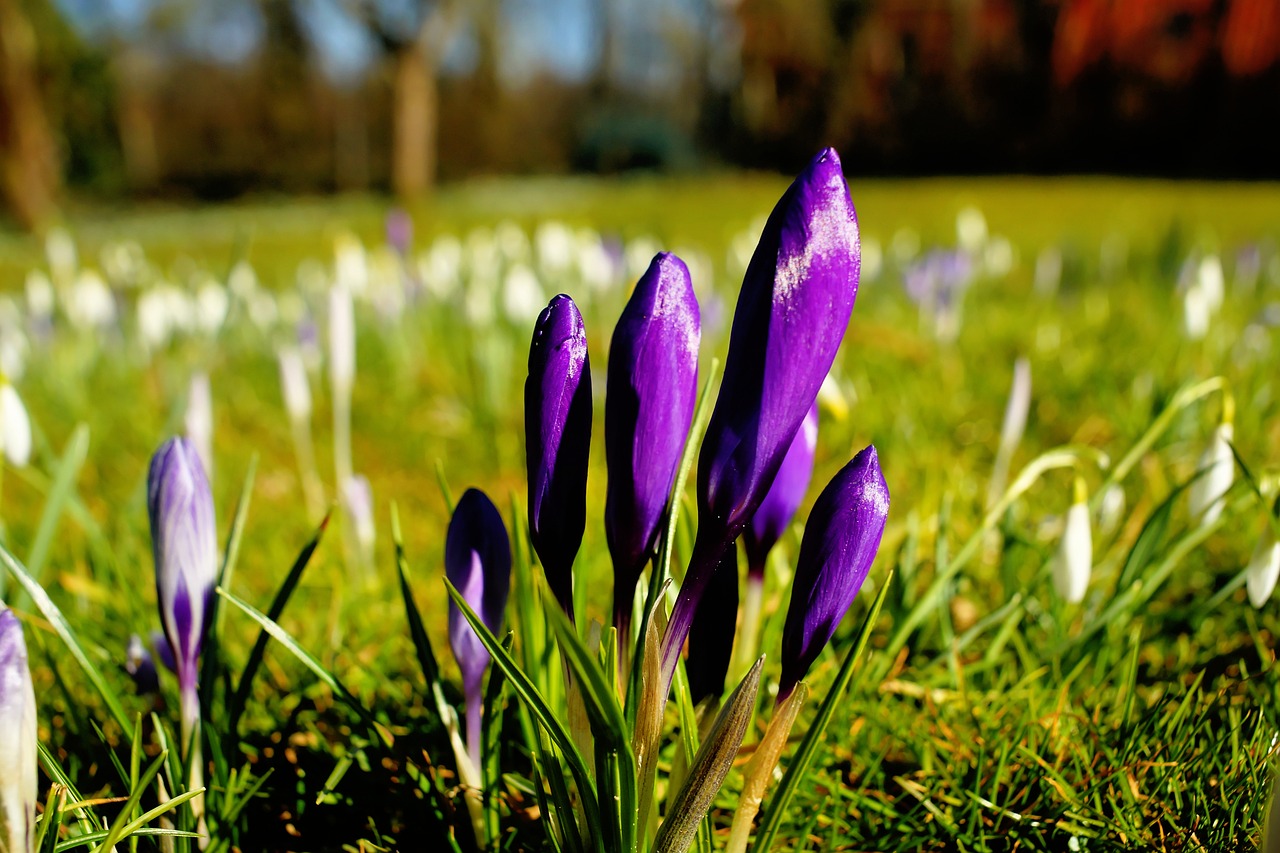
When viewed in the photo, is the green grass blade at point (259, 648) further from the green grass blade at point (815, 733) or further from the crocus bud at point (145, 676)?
the green grass blade at point (815, 733)

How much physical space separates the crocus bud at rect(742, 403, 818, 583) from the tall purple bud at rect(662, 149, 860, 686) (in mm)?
233

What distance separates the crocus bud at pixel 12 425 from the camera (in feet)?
4.08

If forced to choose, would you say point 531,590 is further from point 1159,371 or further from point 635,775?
point 1159,371

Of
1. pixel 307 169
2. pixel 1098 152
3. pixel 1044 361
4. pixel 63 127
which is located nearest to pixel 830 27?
pixel 1098 152

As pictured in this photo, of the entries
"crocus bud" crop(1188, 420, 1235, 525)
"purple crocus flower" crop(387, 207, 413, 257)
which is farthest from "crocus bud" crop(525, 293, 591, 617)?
"purple crocus flower" crop(387, 207, 413, 257)

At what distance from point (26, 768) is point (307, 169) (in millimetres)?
39402

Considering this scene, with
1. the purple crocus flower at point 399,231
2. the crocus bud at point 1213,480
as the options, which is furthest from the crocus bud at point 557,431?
the purple crocus flower at point 399,231

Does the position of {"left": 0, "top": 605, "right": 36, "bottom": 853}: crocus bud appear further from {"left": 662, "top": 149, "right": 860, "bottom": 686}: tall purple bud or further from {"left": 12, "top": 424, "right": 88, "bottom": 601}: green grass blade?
{"left": 12, "top": 424, "right": 88, "bottom": 601}: green grass blade

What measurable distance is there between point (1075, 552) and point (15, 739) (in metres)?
1.05

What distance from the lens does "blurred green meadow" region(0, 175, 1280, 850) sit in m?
1.06

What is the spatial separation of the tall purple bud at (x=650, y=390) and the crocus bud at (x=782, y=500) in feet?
0.83

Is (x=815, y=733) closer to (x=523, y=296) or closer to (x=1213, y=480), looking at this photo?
(x=1213, y=480)

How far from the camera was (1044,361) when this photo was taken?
129 inches

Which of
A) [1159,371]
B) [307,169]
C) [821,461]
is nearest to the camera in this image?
[821,461]
